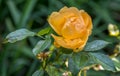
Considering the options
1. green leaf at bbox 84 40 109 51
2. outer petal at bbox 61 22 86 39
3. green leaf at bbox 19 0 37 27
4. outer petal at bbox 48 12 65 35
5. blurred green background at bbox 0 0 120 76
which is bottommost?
blurred green background at bbox 0 0 120 76

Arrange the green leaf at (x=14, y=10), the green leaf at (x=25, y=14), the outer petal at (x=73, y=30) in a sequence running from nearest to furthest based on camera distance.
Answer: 1. the outer petal at (x=73, y=30)
2. the green leaf at (x=25, y=14)
3. the green leaf at (x=14, y=10)

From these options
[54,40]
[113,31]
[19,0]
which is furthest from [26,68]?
[54,40]

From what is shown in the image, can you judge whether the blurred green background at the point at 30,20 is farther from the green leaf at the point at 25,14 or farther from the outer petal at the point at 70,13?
the outer petal at the point at 70,13

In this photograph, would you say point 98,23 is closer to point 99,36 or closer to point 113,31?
point 99,36

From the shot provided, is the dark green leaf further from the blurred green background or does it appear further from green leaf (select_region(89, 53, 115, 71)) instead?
the blurred green background

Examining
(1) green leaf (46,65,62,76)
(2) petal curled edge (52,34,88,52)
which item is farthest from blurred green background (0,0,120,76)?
(2) petal curled edge (52,34,88,52)

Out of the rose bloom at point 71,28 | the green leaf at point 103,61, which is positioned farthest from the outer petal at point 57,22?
the green leaf at point 103,61
